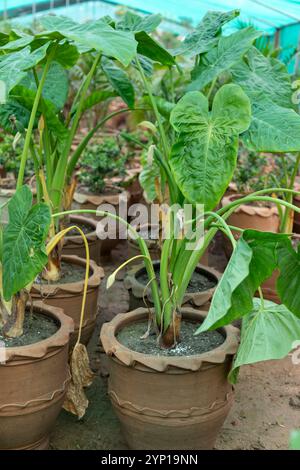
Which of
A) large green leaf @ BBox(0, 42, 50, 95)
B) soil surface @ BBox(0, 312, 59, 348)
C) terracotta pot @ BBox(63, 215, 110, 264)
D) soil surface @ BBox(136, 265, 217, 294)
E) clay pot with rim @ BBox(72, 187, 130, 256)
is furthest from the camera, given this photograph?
clay pot with rim @ BBox(72, 187, 130, 256)

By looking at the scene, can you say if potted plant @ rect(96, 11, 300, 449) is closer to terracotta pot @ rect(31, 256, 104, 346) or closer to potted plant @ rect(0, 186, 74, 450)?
potted plant @ rect(0, 186, 74, 450)

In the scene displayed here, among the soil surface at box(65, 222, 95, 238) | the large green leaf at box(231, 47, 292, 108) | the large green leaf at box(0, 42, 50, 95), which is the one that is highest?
the large green leaf at box(231, 47, 292, 108)

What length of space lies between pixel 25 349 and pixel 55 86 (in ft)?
3.92

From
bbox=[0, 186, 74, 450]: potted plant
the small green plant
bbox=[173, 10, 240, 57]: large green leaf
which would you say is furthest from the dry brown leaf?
the small green plant

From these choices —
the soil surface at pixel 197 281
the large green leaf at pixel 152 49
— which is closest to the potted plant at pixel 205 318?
→ the large green leaf at pixel 152 49

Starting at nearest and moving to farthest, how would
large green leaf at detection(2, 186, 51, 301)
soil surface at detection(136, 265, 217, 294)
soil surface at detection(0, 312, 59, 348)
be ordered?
large green leaf at detection(2, 186, 51, 301) → soil surface at detection(0, 312, 59, 348) → soil surface at detection(136, 265, 217, 294)

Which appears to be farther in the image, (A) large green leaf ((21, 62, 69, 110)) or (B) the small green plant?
(B) the small green plant

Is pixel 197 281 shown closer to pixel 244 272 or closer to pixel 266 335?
pixel 266 335

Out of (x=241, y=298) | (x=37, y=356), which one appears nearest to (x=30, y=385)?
(x=37, y=356)

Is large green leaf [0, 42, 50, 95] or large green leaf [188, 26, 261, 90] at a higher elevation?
large green leaf [188, 26, 261, 90]

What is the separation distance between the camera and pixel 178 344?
1773 mm

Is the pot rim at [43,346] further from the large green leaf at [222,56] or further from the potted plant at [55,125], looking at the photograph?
the large green leaf at [222,56]

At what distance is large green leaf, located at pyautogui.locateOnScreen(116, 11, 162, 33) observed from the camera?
2234mm

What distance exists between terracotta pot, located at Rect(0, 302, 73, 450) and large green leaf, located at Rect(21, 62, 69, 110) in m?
1.03
